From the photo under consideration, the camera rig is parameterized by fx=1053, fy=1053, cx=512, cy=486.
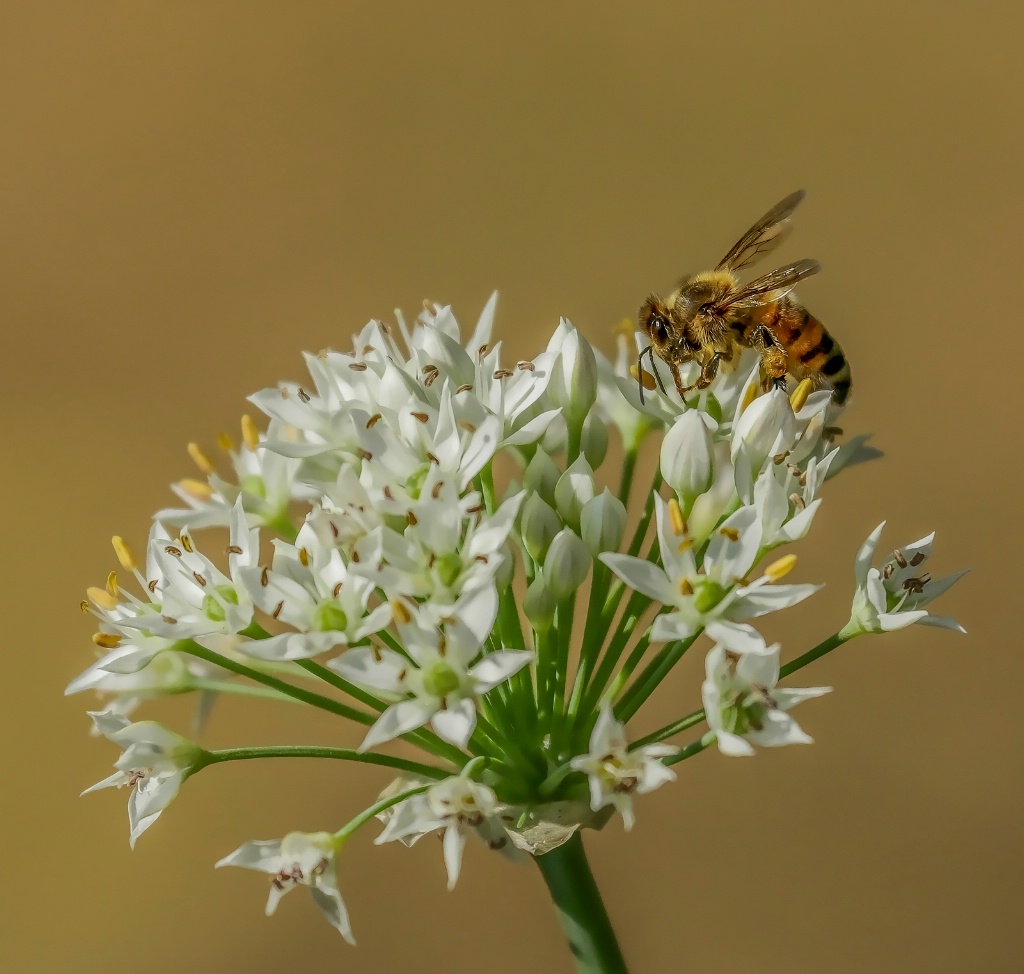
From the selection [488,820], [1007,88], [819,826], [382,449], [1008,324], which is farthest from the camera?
[1007,88]

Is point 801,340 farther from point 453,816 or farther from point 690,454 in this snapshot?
point 453,816

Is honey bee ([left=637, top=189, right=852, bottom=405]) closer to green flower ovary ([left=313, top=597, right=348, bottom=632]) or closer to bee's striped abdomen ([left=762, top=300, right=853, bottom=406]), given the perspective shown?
bee's striped abdomen ([left=762, top=300, right=853, bottom=406])

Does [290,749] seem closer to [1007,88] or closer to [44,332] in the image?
[44,332]

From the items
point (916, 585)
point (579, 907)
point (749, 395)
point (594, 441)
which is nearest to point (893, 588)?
point (916, 585)

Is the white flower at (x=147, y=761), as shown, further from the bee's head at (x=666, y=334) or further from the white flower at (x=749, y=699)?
the bee's head at (x=666, y=334)

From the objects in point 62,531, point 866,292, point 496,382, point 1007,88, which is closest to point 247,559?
point 496,382
